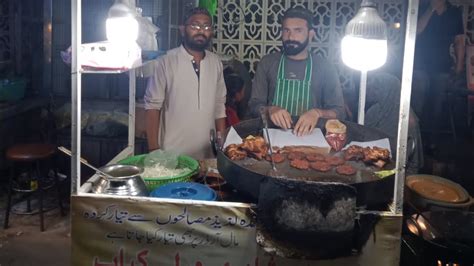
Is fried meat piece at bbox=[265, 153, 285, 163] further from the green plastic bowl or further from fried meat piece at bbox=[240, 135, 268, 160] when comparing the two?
the green plastic bowl

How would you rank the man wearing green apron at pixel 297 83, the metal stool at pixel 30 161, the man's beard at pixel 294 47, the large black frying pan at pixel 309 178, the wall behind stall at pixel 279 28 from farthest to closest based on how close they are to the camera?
the wall behind stall at pixel 279 28 → the metal stool at pixel 30 161 → the man wearing green apron at pixel 297 83 → the man's beard at pixel 294 47 → the large black frying pan at pixel 309 178

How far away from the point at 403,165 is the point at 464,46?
4859mm

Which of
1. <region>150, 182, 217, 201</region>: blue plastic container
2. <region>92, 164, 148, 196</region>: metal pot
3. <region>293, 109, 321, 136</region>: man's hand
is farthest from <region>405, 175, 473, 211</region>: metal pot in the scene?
<region>92, 164, 148, 196</region>: metal pot

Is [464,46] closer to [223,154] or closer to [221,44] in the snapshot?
[221,44]

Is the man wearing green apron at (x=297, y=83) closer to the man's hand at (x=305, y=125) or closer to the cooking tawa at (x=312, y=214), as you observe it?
the man's hand at (x=305, y=125)

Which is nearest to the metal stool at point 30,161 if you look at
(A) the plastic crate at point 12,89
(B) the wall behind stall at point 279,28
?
(A) the plastic crate at point 12,89

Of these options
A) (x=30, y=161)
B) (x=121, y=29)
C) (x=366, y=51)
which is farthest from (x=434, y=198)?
(x=30, y=161)

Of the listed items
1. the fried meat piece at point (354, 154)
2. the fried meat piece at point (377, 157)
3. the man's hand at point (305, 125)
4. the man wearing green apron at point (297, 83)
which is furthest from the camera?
the man wearing green apron at point (297, 83)

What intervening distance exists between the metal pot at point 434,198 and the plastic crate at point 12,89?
18.2 ft

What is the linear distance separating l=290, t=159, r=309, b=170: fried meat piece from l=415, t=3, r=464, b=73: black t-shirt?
4656 millimetres

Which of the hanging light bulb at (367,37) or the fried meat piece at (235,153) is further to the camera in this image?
the fried meat piece at (235,153)

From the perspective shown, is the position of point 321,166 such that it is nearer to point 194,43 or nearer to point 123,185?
point 123,185

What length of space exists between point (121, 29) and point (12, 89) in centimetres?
473

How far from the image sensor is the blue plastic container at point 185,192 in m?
3.01
